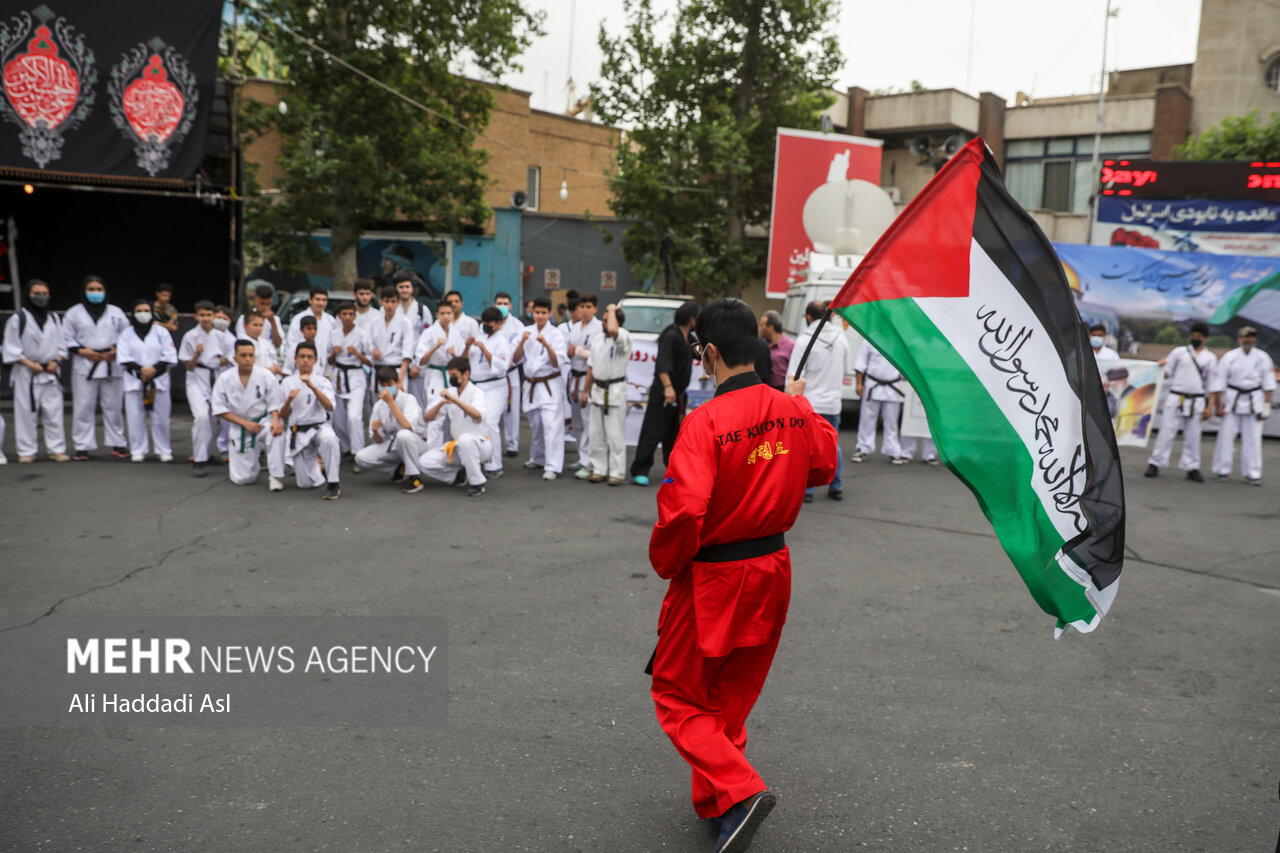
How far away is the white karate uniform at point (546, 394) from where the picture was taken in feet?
33.9

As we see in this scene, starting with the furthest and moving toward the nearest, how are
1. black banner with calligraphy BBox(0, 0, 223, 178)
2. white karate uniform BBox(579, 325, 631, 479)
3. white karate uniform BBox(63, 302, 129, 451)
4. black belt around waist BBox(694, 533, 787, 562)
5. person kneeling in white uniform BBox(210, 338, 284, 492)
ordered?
black banner with calligraphy BBox(0, 0, 223, 178), white karate uniform BBox(63, 302, 129, 451), white karate uniform BBox(579, 325, 631, 479), person kneeling in white uniform BBox(210, 338, 284, 492), black belt around waist BBox(694, 533, 787, 562)

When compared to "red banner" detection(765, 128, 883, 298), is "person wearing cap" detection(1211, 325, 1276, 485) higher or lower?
lower

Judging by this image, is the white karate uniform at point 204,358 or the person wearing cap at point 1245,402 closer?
the white karate uniform at point 204,358

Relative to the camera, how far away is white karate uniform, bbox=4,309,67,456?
10.1 m

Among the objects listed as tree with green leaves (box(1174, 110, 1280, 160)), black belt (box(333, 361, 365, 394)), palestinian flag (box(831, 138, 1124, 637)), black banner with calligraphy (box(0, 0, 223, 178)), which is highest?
tree with green leaves (box(1174, 110, 1280, 160))

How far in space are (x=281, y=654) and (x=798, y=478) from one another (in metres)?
2.89

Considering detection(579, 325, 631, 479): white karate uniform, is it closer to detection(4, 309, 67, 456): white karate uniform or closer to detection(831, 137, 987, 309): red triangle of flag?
detection(4, 309, 67, 456): white karate uniform

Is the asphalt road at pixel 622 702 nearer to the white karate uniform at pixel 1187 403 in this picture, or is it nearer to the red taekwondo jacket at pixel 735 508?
the red taekwondo jacket at pixel 735 508

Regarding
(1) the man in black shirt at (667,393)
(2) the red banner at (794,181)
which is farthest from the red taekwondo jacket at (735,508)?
(2) the red banner at (794,181)

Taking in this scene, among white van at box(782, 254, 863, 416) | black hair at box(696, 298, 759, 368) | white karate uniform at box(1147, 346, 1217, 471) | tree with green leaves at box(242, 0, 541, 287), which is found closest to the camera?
black hair at box(696, 298, 759, 368)

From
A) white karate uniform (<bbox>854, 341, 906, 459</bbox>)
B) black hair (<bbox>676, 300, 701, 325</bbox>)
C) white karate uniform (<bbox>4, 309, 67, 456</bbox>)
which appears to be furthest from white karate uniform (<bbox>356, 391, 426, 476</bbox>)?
white karate uniform (<bbox>854, 341, 906, 459</bbox>)

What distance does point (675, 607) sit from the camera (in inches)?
129

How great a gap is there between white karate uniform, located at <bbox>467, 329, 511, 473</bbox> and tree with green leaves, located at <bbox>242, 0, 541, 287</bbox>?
10581mm

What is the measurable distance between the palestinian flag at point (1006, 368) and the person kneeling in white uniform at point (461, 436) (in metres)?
6.01
